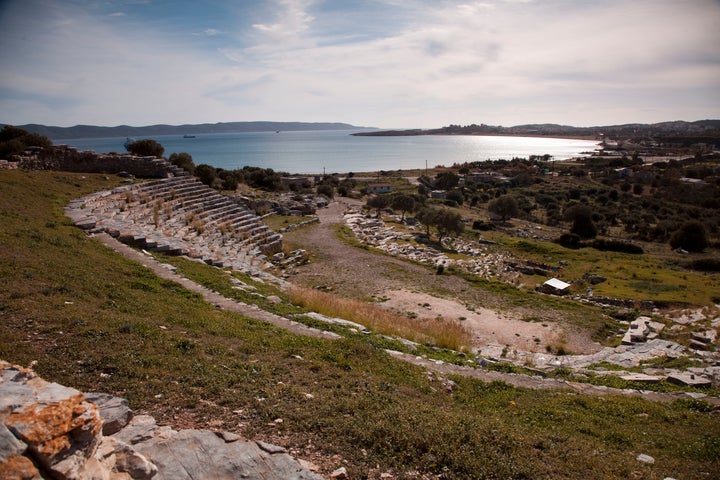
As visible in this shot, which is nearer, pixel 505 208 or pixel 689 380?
pixel 689 380

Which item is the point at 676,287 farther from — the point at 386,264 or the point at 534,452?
the point at 534,452

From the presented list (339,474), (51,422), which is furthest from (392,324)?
(51,422)

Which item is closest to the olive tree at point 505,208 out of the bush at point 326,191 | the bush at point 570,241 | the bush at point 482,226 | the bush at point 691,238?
the bush at point 482,226

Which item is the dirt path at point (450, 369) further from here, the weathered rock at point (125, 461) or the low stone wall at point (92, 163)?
the low stone wall at point (92, 163)

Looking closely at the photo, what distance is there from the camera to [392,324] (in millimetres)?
13234

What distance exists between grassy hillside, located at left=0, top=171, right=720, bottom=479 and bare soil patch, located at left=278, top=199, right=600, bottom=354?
7.08m

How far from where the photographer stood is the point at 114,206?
1964 centimetres

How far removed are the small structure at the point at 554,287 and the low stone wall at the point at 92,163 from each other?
25647mm

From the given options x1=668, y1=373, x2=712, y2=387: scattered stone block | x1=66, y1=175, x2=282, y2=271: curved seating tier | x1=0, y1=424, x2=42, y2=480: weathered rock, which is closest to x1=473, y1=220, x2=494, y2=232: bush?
x1=66, y1=175, x2=282, y2=271: curved seating tier

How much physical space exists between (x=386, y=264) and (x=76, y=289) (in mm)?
18568

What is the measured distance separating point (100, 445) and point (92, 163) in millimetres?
28726

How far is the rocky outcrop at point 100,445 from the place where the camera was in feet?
9.73

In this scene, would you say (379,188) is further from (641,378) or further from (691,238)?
(641,378)

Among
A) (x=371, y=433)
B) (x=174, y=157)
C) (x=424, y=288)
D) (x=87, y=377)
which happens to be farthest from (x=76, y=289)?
(x=174, y=157)
